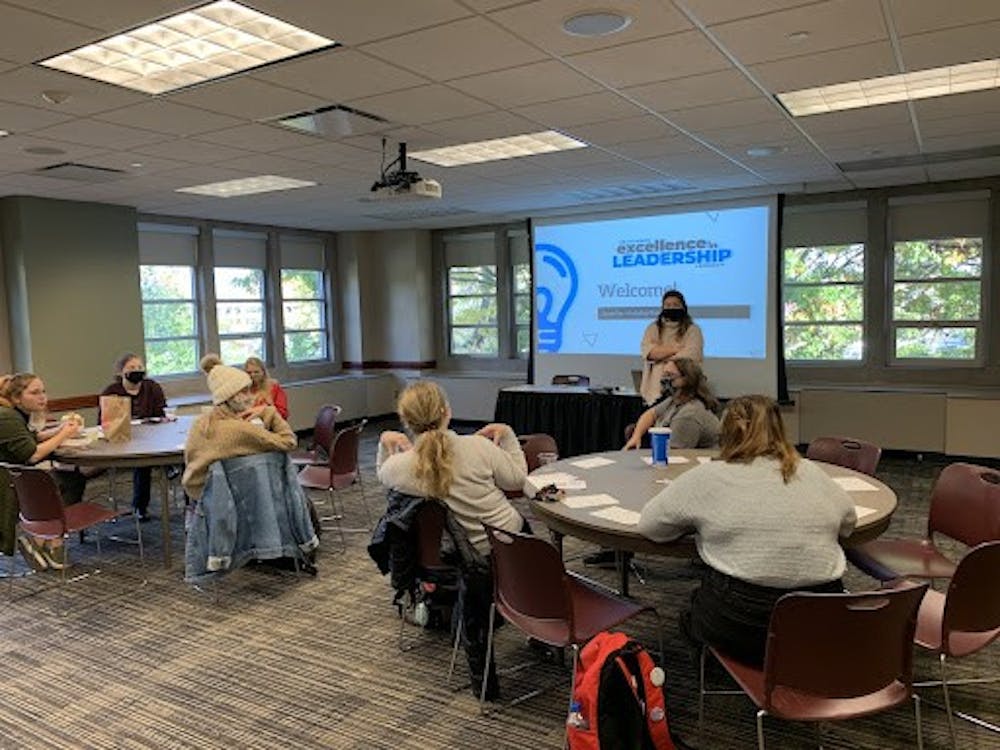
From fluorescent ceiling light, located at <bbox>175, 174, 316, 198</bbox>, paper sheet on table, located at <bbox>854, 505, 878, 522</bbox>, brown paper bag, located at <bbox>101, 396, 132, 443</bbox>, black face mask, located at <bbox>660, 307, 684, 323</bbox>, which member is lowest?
paper sheet on table, located at <bbox>854, 505, 878, 522</bbox>

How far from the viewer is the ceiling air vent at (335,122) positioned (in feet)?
13.8

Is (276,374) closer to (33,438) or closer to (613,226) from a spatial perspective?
(613,226)

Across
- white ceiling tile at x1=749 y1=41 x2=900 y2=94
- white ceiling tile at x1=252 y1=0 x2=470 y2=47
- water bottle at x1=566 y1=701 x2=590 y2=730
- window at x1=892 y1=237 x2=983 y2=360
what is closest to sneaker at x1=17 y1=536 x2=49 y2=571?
white ceiling tile at x1=252 y1=0 x2=470 y2=47

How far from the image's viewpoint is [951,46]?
3.38 metres

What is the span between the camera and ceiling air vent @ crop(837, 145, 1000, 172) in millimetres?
5863

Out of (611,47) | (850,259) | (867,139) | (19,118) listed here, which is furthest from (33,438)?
(850,259)

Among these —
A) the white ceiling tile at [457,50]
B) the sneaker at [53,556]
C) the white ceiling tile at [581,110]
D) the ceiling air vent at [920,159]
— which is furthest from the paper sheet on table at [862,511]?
the sneaker at [53,556]

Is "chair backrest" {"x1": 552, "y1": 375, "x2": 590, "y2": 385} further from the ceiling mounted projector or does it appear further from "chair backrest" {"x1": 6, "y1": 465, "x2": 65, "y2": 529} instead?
"chair backrest" {"x1": 6, "y1": 465, "x2": 65, "y2": 529}

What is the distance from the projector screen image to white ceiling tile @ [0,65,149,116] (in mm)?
5643

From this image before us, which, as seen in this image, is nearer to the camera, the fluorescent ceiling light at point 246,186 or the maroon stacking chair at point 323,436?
the maroon stacking chair at point 323,436

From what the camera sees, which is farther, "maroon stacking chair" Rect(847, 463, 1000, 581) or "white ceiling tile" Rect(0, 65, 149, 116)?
"white ceiling tile" Rect(0, 65, 149, 116)

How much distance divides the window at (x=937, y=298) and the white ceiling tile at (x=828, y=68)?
14.9ft

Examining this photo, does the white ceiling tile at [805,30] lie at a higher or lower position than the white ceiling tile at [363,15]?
higher

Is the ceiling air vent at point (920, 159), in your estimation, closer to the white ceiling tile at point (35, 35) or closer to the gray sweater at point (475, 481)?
the gray sweater at point (475, 481)
